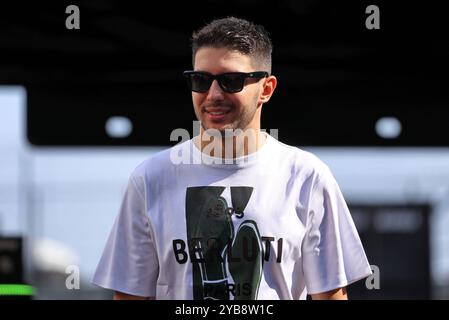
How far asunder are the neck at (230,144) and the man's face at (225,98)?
0.04 metres

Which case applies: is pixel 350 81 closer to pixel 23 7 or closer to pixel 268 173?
pixel 23 7

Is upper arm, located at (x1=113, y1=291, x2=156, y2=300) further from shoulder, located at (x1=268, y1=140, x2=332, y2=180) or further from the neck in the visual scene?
shoulder, located at (x1=268, y1=140, x2=332, y2=180)

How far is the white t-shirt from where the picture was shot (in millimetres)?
3896

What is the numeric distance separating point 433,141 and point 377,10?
4.81ft

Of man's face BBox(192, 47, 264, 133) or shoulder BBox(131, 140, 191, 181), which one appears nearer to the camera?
man's face BBox(192, 47, 264, 133)

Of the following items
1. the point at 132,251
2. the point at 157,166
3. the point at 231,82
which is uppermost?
the point at 231,82

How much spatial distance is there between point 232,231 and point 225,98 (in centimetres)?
47

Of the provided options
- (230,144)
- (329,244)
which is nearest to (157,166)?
(230,144)

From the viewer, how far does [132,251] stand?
160 inches

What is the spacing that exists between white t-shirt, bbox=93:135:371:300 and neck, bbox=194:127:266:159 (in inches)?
1.2

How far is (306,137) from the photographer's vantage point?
7297 mm

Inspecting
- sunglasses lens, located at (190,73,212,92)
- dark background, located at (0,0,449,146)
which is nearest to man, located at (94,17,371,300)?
sunglasses lens, located at (190,73,212,92)

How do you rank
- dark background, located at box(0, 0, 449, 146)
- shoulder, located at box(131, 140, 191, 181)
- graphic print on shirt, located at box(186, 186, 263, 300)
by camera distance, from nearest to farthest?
1. graphic print on shirt, located at box(186, 186, 263, 300)
2. shoulder, located at box(131, 140, 191, 181)
3. dark background, located at box(0, 0, 449, 146)

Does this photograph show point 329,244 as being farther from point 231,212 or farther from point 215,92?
point 215,92
